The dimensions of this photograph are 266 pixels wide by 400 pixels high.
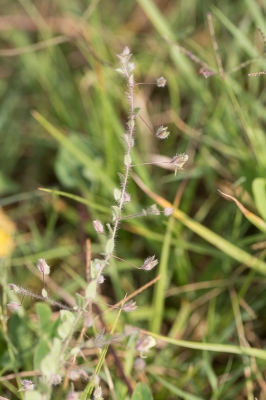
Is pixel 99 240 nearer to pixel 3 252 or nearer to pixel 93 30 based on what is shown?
pixel 3 252

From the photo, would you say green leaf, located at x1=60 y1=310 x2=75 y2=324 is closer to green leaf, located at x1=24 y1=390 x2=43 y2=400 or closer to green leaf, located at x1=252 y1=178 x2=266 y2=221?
green leaf, located at x1=24 y1=390 x2=43 y2=400

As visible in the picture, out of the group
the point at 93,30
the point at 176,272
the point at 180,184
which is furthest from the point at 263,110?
the point at 93,30

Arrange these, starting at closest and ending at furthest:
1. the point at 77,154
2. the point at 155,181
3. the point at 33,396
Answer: the point at 33,396, the point at 77,154, the point at 155,181

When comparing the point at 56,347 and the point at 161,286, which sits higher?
the point at 56,347

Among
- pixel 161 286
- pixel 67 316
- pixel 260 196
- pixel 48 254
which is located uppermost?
pixel 67 316

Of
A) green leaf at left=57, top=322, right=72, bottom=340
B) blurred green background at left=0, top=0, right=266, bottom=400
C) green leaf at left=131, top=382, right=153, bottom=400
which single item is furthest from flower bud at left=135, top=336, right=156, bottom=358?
blurred green background at left=0, top=0, right=266, bottom=400

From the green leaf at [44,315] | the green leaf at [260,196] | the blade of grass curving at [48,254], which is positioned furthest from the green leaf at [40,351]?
the green leaf at [260,196]

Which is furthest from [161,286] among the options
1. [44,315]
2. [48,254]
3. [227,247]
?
[48,254]

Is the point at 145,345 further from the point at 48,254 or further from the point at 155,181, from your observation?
the point at 155,181

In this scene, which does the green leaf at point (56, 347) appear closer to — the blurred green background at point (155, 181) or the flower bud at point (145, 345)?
the flower bud at point (145, 345)
